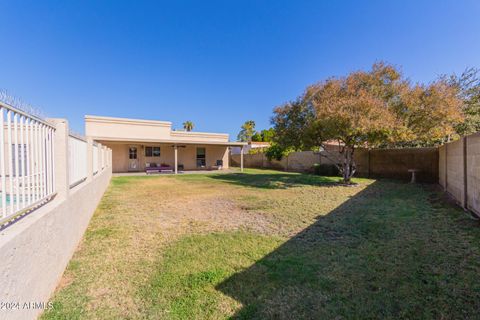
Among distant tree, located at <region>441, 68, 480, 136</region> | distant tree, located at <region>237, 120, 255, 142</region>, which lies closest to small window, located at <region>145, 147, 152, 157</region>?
distant tree, located at <region>441, 68, 480, 136</region>

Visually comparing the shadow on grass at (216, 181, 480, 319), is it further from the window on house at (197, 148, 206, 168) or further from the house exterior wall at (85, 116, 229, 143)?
the window on house at (197, 148, 206, 168)

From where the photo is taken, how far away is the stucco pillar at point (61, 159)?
2959 mm

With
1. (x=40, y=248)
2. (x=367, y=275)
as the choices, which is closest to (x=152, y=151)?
(x=40, y=248)

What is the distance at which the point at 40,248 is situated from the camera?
6.95 ft

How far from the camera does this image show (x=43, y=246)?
2.19 meters

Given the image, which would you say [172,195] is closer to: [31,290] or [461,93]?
[31,290]

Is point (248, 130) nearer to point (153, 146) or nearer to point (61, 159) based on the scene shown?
point (153, 146)

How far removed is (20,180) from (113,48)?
65.6ft

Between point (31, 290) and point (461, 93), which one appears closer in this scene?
point (31, 290)

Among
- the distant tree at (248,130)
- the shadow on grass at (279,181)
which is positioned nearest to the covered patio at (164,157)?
the shadow on grass at (279,181)

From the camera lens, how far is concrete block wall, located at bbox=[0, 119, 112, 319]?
160cm

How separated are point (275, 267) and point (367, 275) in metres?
1.13

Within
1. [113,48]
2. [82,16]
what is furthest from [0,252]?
[113,48]

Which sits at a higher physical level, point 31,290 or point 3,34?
point 3,34
